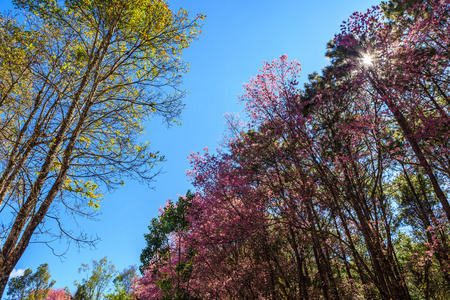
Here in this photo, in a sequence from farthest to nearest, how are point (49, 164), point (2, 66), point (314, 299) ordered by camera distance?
1. point (314, 299)
2. point (2, 66)
3. point (49, 164)

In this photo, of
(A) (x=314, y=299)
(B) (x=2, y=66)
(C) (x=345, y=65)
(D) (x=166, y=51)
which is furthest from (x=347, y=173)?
(B) (x=2, y=66)

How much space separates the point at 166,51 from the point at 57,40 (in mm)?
2898

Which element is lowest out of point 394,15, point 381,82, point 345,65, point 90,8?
point 381,82

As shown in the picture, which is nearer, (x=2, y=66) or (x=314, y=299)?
(x=2, y=66)

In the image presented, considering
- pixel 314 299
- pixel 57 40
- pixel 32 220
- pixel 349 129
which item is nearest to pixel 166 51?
pixel 57 40

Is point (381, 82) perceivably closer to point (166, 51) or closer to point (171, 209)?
point (166, 51)

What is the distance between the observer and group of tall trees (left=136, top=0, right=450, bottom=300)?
634 centimetres

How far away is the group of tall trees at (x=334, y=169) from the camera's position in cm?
634

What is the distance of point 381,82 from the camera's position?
647 cm

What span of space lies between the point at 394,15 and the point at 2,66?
13.3m

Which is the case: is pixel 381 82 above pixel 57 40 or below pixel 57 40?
below

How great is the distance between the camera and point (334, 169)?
300 inches

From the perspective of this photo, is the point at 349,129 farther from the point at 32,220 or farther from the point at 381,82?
the point at 32,220

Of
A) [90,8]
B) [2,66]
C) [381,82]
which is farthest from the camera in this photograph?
[381,82]
